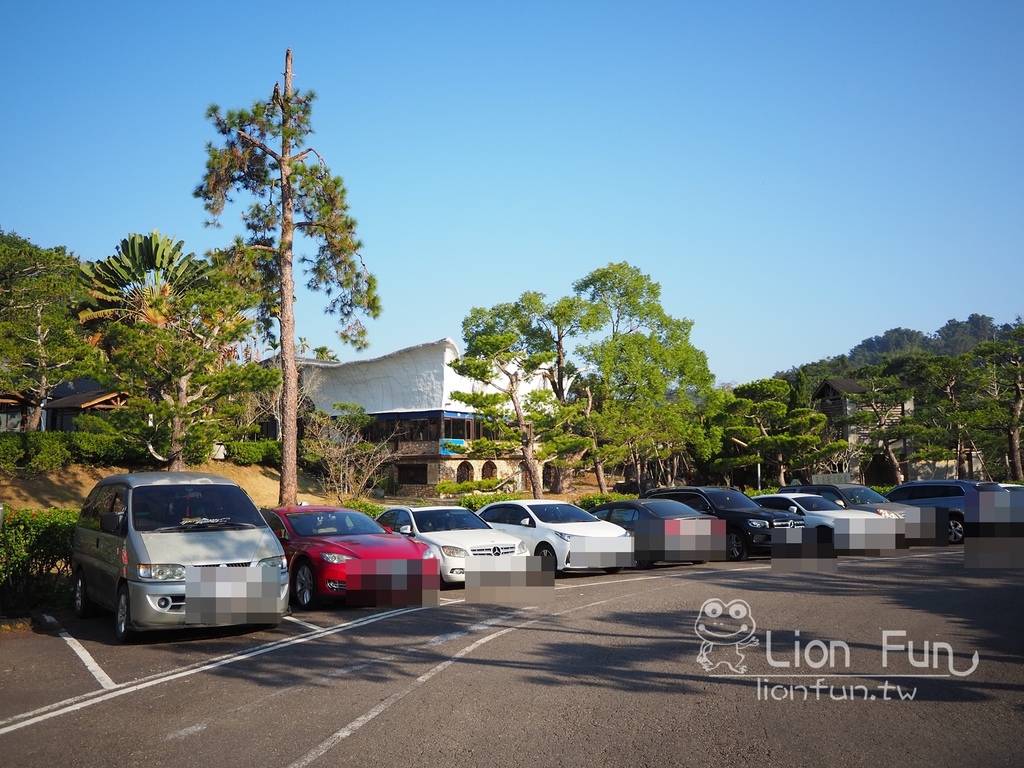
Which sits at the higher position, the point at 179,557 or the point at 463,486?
the point at 179,557

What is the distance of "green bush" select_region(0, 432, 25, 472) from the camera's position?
33.7 m

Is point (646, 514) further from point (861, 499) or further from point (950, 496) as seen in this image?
point (950, 496)

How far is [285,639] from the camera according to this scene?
1003 cm

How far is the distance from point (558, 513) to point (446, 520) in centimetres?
276

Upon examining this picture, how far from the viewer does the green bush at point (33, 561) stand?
12055 millimetres

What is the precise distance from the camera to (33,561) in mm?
12430

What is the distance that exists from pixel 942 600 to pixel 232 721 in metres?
9.83

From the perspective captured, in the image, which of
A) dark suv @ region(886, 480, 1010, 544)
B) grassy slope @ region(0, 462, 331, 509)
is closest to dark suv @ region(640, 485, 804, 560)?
dark suv @ region(886, 480, 1010, 544)

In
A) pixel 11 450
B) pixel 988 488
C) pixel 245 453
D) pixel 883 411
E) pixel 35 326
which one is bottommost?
pixel 988 488

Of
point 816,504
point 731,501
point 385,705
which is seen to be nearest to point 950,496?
point 816,504

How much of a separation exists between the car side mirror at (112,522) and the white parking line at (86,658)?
51.5 inches

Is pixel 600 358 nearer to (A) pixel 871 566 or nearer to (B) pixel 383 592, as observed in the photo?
(A) pixel 871 566

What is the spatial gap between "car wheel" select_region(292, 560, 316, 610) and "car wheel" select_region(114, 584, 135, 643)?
2.98 metres

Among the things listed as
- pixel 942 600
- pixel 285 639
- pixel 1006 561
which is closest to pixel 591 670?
pixel 285 639
